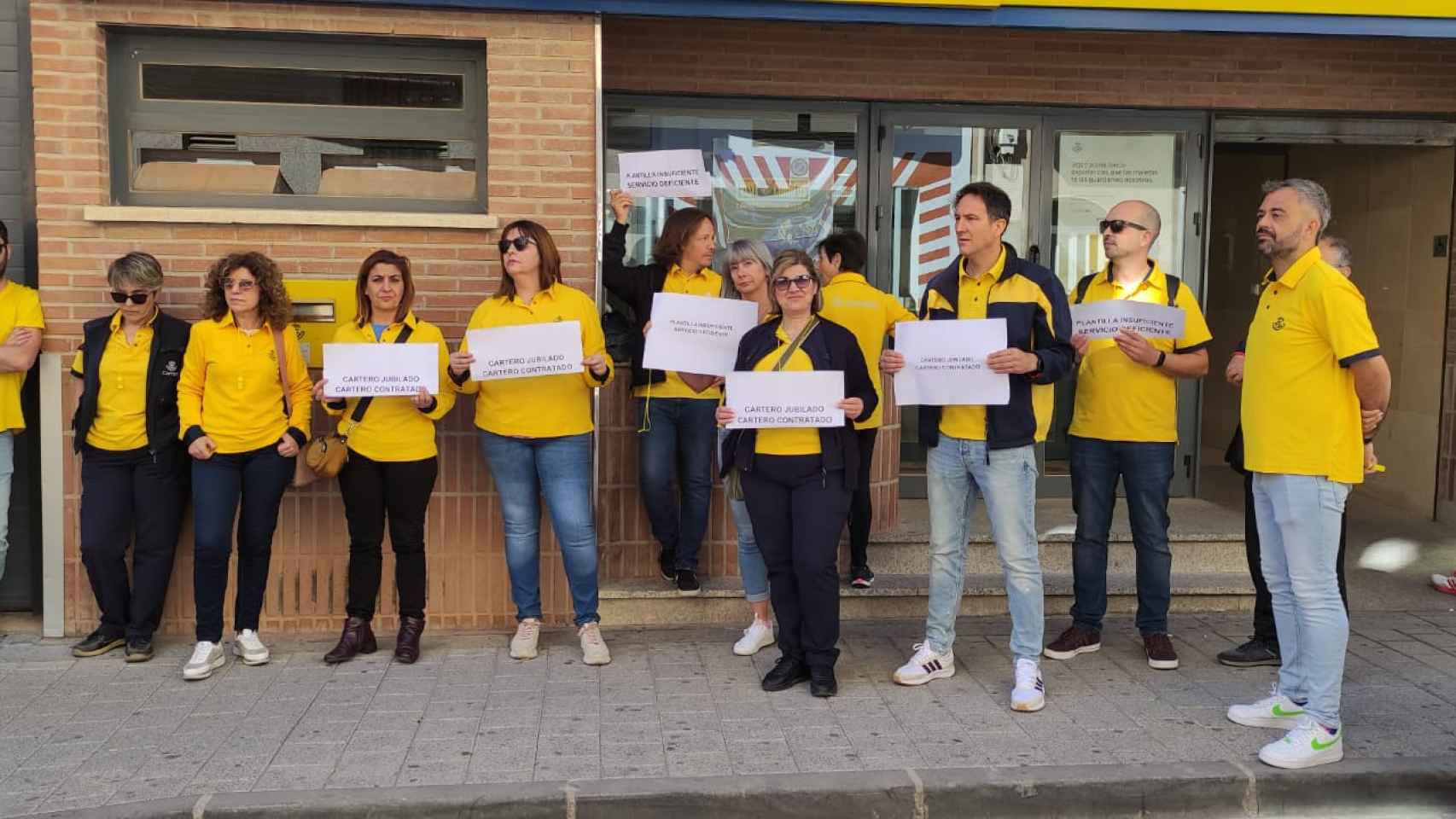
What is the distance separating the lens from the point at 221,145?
20.6 feet

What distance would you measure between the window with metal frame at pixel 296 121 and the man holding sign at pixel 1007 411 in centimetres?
→ 259

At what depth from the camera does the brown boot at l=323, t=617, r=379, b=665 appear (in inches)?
231

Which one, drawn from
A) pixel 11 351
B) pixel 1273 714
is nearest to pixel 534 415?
pixel 11 351

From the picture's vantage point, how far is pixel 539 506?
6.01 m

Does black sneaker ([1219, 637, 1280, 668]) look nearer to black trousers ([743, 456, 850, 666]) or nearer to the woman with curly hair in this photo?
black trousers ([743, 456, 850, 666])

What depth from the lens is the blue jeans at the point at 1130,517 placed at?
225 inches

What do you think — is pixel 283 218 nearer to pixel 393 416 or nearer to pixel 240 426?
pixel 240 426

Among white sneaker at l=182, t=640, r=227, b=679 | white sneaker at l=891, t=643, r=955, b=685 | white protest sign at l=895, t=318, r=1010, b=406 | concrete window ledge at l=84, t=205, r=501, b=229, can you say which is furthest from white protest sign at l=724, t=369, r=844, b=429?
white sneaker at l=182, t=640, r=227, b=679

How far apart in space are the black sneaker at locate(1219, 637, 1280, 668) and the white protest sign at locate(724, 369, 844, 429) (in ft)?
7.63

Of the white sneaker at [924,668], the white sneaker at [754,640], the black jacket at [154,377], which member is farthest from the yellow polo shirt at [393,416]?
the white sneaker at [924,668]

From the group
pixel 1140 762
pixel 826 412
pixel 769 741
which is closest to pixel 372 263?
pixel 826 412

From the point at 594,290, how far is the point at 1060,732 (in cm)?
312

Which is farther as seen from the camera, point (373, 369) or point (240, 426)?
point (240, 426)

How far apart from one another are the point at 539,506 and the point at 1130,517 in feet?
9.32
